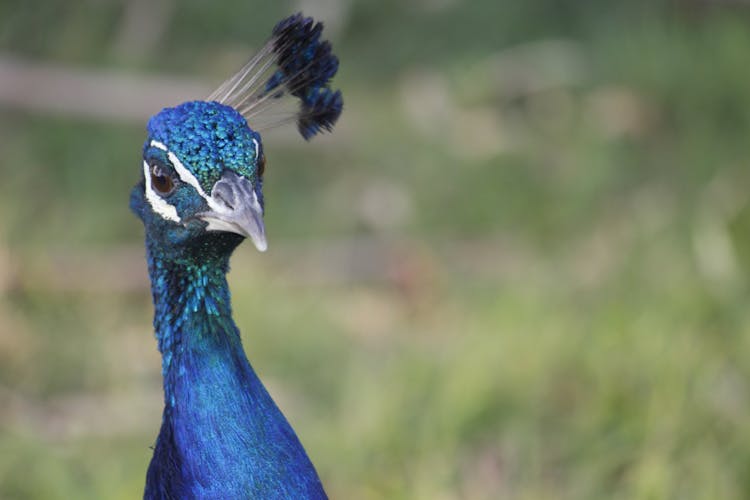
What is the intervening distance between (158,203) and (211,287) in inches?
5.7

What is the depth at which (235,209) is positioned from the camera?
147 cm

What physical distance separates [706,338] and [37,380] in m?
1.75

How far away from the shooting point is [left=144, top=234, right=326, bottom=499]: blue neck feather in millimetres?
1589

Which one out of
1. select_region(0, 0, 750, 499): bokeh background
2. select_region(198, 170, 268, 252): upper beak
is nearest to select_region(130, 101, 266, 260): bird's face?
select_region(198, 170, 268, 252): upper beak

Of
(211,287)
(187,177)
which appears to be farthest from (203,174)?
(211,287)

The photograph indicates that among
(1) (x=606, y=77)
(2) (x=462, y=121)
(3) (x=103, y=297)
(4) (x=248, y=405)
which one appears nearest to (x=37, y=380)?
(3) (x=103, y=297)

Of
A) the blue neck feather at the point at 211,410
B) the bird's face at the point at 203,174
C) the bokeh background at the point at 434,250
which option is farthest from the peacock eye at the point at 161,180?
the bokeh background at the point at 434,250

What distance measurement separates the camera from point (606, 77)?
14.0ft

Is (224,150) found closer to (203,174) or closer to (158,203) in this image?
(203,174)

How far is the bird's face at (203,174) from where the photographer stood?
1.49 m

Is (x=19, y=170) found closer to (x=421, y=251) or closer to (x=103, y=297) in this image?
(x=103, y=297)

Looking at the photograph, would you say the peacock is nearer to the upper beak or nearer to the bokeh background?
the upper beak

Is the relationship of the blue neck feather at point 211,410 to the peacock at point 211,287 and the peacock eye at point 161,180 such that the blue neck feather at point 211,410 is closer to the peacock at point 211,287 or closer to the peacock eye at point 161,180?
the peacock at point 211,287

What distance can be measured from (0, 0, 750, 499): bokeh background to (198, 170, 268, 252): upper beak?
1.16 meters
